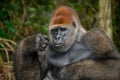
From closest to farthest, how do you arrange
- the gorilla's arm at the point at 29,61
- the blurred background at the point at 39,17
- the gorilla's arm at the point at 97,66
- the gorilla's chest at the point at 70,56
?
the gorilla's arm at the point at 97,66
the gorilla's chest at the point at 70,56
the gorilla's arm at the point at 29,61
the blurred background at the point at 39,17

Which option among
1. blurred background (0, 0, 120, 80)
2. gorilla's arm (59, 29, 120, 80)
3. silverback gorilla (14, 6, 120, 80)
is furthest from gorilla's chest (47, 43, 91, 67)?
blurred background (0, 0, 120, 80)

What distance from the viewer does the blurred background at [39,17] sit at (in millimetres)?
7566

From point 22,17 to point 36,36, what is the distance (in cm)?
315

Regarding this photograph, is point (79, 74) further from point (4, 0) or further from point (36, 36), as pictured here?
point (4, 0)

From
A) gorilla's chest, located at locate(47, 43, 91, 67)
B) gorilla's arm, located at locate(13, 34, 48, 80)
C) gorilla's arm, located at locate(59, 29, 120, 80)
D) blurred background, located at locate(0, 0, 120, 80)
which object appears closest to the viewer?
gorilla's arm, located at locate(59, 29, 120, 80)

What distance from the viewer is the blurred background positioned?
7566 mm

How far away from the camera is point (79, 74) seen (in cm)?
526

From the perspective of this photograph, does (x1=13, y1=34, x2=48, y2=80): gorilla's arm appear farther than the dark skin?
Yes

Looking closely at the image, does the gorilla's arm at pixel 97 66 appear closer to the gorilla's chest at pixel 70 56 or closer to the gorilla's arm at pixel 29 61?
the gorilla's chest at pixel 70 56

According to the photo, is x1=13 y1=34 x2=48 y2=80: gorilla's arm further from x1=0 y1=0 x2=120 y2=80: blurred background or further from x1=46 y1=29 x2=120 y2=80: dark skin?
x1=0 y1=0 x2=120 y2=80: blurred background

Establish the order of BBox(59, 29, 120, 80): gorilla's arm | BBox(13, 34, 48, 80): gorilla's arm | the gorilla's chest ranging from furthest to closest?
1. BBox(13, 34, 48, 80): gorilla's arm
2. the gorilla's chest
3. BBox(59, 29, 120, 80): gorilla's arm

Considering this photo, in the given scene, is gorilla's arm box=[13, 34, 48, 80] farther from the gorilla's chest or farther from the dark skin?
the dark skin

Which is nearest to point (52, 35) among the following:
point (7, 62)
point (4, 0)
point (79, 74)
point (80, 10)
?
point (79, 74)

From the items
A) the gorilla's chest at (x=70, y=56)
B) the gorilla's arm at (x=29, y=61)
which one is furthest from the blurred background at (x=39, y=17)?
the gorilla's chest at (x=70, y=56)
